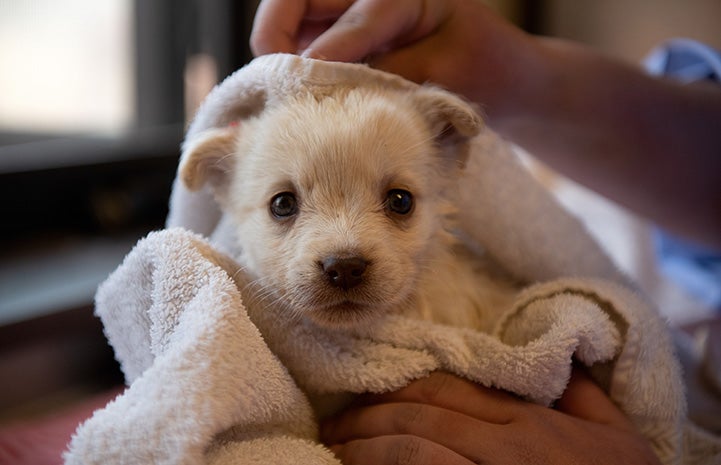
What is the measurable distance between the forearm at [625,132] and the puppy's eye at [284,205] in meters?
0.53

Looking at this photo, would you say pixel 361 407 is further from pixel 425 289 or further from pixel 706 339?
pixel 706 339

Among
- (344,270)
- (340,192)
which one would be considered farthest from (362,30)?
(344,270)

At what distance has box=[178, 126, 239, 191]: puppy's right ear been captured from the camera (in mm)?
985

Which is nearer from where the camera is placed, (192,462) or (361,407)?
(192,462)

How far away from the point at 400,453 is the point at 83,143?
174cm

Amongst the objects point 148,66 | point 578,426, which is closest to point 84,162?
point 148,66

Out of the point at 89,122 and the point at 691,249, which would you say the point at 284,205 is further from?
the point at 89,122

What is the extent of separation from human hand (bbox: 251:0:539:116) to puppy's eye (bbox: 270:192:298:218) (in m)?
0.20

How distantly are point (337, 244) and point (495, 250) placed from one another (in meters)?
0.36

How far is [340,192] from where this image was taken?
2.97ft

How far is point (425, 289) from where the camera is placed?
3.28 feet

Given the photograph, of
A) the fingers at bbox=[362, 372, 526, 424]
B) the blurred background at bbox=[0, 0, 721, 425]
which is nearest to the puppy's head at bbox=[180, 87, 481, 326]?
the fingers at bbox=[362, 372, 526, 424]

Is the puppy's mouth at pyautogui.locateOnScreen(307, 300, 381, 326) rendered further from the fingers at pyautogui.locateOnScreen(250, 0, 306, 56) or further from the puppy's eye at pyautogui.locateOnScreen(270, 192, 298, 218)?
the fingers at pyautogui.locateOnScreen(250, 0, 306, 56)

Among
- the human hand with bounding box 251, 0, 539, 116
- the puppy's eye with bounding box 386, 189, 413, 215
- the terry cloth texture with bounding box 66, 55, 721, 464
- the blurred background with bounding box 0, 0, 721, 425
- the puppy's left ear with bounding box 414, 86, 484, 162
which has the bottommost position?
the blurred background with bounding box 0, 0, 721, 425
